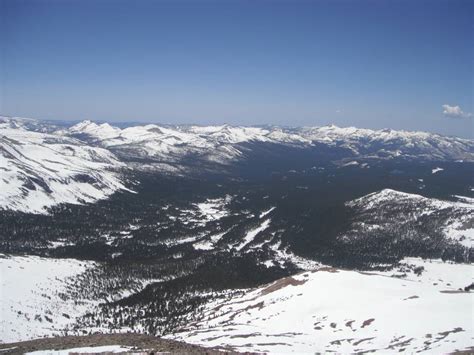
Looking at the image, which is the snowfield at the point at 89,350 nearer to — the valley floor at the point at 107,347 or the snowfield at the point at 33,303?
the valley floor at the point at 107,347

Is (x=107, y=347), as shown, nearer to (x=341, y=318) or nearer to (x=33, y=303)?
(x=341, y=318)

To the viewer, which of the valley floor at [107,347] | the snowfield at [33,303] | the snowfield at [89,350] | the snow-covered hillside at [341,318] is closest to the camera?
the snowfield at [89,350]

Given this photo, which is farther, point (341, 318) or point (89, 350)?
point (341, 318)

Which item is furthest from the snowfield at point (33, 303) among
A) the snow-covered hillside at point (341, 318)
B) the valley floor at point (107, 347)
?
the valley floor at point (107, 347)

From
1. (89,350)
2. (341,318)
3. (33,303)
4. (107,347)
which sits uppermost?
(89,350)

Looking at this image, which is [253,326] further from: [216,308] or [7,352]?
[7,352]

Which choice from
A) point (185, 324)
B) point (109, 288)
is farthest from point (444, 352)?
point (109, 288)

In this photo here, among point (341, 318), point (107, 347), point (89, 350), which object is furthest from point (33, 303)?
point (89, 350)
